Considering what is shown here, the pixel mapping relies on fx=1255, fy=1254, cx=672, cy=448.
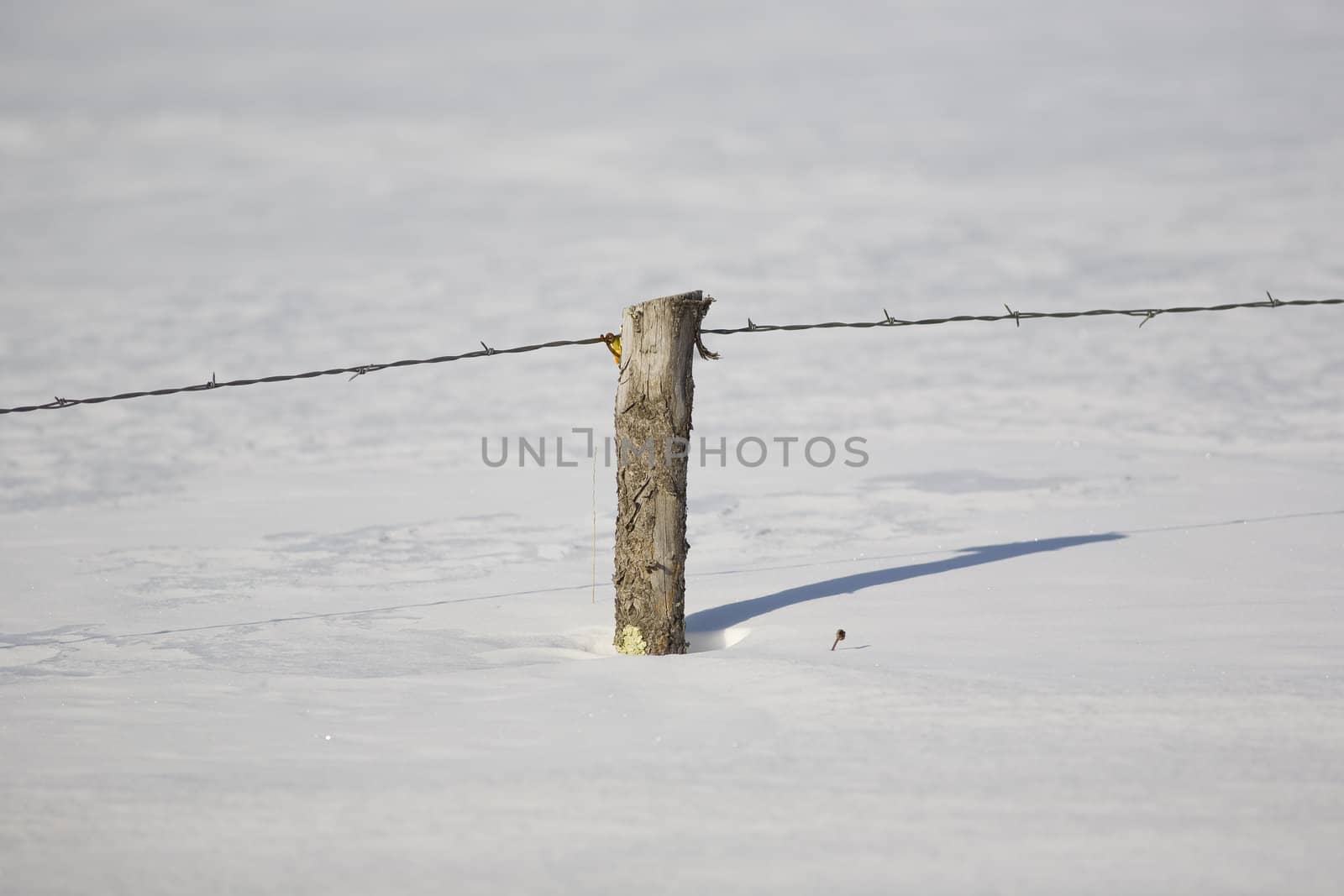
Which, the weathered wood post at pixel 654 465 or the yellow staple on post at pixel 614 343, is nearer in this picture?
the weathered wood post at pixel 654 465

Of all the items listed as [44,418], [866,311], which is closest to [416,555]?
[44,418]

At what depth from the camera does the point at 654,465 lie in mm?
5781

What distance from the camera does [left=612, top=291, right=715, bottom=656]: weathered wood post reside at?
5734mm

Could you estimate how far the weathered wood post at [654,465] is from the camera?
5.73m

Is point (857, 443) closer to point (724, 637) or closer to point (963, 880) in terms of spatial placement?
point (724, 637)

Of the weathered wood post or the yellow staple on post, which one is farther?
the yellow staple on post

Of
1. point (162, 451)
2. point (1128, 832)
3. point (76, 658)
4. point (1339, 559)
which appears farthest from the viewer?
point (162, 451)

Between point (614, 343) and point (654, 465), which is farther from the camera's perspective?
point (614, 343)

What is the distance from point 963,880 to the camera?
3.28m

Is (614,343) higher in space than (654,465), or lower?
higher

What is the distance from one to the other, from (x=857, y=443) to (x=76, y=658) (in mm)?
7471

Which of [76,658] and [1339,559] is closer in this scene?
[76,658]

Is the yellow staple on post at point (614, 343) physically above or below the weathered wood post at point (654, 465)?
above

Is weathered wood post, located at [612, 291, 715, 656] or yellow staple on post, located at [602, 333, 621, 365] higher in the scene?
yellow staple on post, located at [602, 333, 621, 365]
